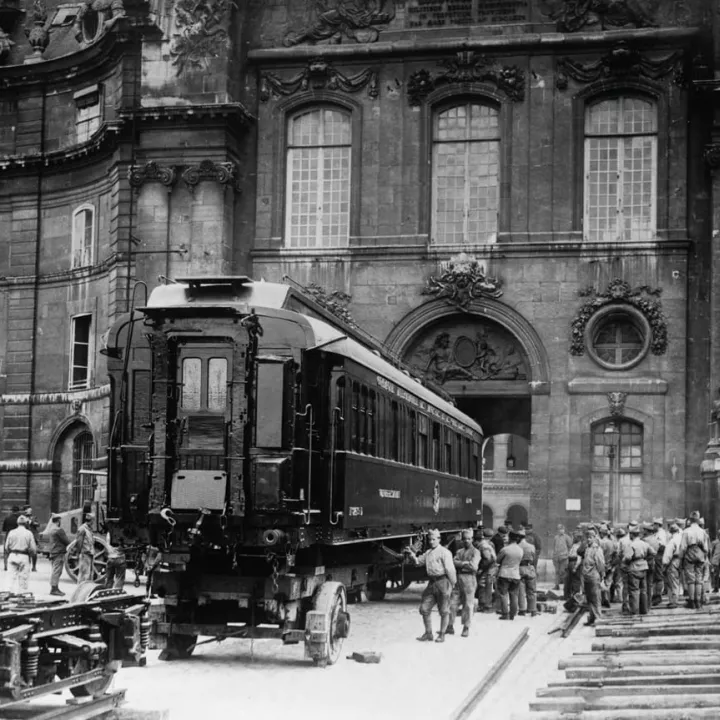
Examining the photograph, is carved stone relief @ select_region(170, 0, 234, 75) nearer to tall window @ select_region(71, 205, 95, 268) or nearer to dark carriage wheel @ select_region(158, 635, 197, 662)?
tall window @ select_region(71, 205, 95, 268)

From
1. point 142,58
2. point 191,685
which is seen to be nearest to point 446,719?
point 191,685

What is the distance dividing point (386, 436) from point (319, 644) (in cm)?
415

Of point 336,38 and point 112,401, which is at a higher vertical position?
point 336,38

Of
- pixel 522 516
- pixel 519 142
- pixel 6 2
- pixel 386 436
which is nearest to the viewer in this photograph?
pixel 386 436

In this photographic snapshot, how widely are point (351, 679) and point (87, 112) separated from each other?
28.7 metres

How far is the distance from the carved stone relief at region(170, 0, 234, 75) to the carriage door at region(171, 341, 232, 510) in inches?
880

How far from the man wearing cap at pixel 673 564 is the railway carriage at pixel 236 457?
9413mm

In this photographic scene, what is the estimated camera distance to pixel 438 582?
20047 millimetres

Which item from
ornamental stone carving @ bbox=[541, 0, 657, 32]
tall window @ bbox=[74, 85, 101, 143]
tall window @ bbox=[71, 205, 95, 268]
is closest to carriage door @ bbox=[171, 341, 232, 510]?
ornamental stone carving @ bbox=[541, 0, 657, 32]

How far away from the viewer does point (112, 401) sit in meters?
17.2

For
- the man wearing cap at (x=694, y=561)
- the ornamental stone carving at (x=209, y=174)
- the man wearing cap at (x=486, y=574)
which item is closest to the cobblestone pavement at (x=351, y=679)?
the man wearing cap at (x=486, y=574)

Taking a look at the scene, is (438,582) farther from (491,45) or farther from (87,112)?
(87,112)

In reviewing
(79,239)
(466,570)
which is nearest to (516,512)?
(79,239)

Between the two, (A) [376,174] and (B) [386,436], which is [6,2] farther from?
(B) [386,436]
